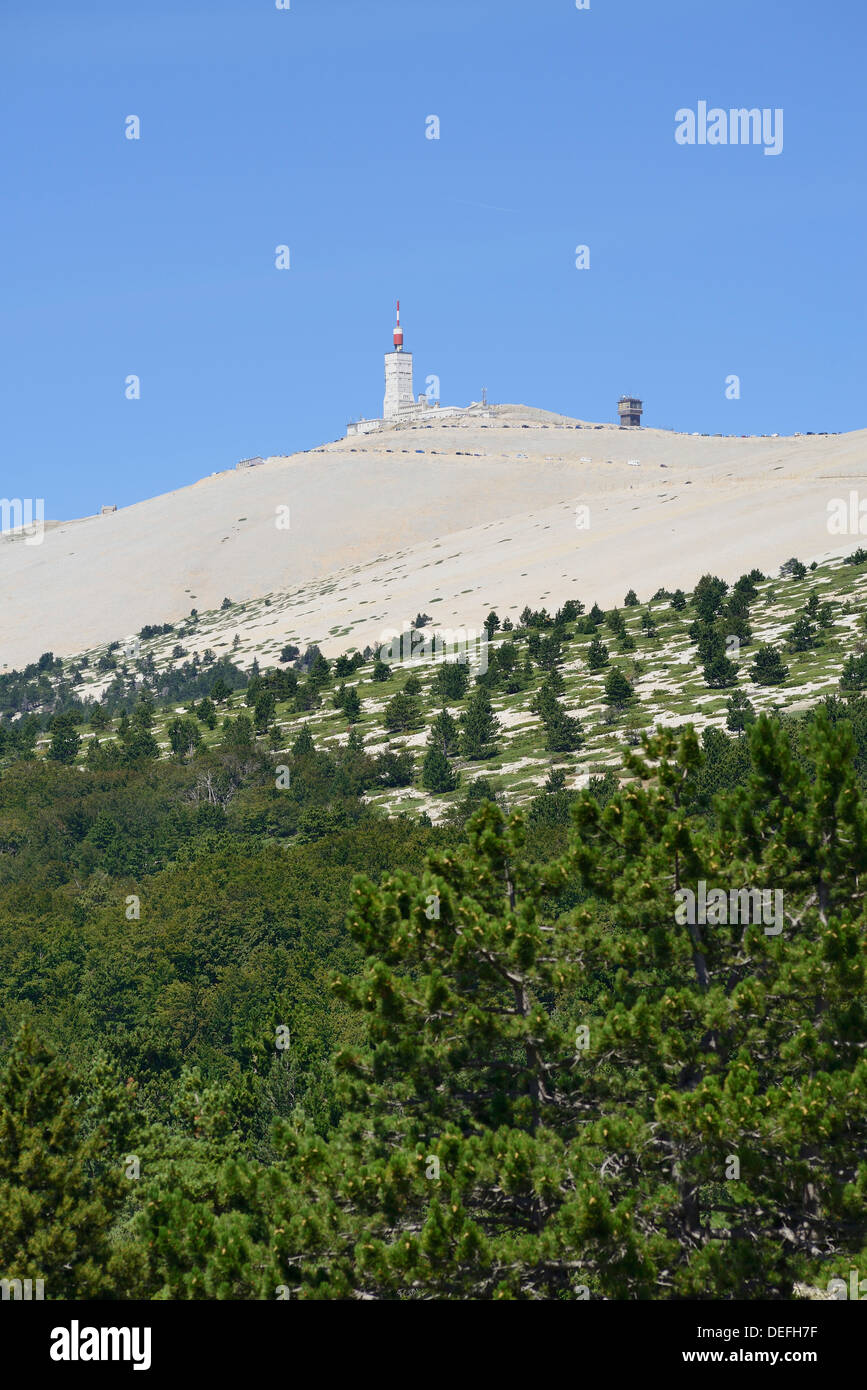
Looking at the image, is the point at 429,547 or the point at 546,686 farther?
the point at 429,547

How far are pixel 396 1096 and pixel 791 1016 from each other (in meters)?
6.19

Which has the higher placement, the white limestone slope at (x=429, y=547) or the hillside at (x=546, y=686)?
the white limestone slope at (x=429, y=547)

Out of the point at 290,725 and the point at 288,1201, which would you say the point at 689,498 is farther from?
the point at 288,1201

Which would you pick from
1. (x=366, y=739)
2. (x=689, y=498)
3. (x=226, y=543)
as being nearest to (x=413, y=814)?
(x=366, y=739)

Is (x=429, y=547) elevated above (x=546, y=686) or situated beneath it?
elevated above

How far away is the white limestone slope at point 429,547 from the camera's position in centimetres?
11512

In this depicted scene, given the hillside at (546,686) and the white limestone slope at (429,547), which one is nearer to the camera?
the hillside at (546,686)

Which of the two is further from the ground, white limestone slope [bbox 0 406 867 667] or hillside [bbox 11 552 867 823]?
white limestone slope [bbox 0 406 867 667]

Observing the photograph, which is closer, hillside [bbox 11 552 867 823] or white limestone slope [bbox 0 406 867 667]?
hillside [bbox 11 552 867 823]

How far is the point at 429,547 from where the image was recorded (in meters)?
151

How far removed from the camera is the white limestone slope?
115125 millimetres

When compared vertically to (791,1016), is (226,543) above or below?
above

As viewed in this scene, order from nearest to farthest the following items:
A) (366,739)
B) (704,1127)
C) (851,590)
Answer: (704,1127) → (366,739) → (851,590)

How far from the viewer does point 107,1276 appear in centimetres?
2142
